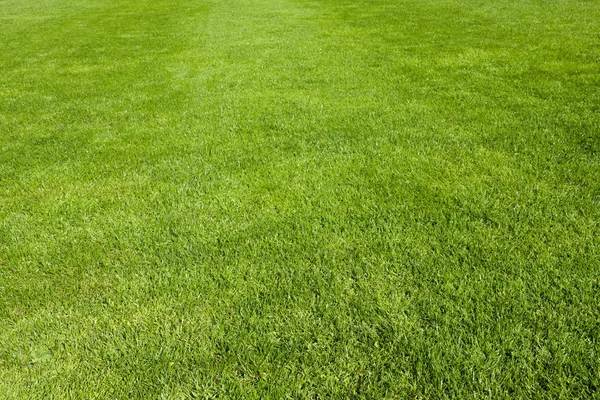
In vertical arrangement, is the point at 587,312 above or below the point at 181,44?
below

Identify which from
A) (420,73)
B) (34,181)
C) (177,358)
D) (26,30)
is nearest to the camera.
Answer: (177,358)

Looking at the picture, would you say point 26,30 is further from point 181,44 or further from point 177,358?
point 177,358

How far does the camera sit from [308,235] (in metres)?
3.47

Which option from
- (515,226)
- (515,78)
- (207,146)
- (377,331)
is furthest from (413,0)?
(377,331)

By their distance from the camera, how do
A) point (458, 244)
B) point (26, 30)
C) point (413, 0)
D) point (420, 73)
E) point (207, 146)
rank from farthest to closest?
point (413, 0) < point (26, 30) < point (420, 73) < point (207, 146) < point (458, 244)

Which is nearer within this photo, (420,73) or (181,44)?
(420,73)

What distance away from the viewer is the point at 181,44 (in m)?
11.3

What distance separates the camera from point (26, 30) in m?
14.6

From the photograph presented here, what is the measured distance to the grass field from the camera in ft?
7.82

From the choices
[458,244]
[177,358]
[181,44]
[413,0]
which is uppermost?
[413,0]

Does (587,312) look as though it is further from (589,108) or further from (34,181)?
(34,181)

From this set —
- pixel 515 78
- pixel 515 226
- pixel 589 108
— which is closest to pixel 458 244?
pixel 515 226

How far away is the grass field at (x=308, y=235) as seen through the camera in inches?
93.8

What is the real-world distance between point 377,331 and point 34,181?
169 inches
